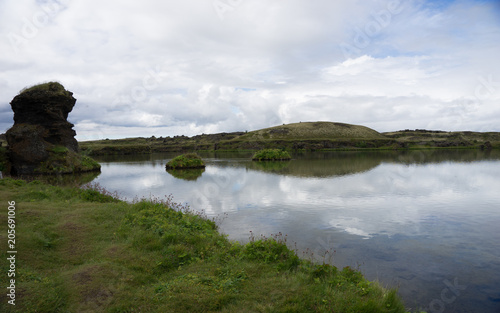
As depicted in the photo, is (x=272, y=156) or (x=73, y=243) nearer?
(x=73, y=243)

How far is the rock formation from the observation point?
39.6 metres

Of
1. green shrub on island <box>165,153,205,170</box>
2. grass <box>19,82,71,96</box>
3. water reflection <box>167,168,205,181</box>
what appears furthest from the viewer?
green shrub on island <box>165,153,205,170</box>

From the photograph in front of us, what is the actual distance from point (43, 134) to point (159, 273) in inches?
1738

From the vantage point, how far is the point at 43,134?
42.3m

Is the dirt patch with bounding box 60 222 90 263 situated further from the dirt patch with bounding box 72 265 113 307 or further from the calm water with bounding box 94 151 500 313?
the calm water with bounding box 94 151 500 313

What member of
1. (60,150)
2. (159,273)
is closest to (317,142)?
(60,150)

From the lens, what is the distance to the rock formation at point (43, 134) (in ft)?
130

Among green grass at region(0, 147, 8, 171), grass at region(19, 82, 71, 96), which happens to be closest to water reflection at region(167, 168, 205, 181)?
green grass at region(0, 147, 8, 171)

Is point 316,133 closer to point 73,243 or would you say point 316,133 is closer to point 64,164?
point 64,164

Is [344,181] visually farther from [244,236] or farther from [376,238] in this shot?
[244,236]

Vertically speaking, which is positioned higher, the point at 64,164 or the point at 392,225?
the point at 64,164

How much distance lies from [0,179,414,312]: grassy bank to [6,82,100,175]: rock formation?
108 feet

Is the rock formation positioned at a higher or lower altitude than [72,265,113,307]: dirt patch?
higher

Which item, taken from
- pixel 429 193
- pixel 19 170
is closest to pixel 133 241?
pixel 429 193
